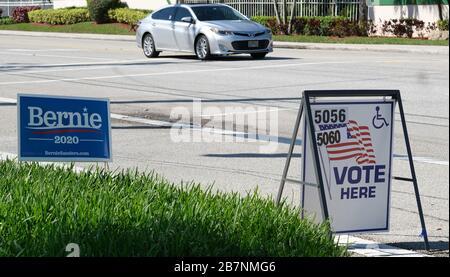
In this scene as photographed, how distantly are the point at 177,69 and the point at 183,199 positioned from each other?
15741mm

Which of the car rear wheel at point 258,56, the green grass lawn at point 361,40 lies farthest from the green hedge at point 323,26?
the car rear wheel at point 258,56

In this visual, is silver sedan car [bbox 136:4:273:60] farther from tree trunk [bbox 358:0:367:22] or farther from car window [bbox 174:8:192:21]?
tree trunk [bbox 358:0:367:22]

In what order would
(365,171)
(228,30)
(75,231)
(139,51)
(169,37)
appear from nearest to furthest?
1. (75,231)
2. (365,171)
3. (228,30)
4. (169,37)
5. (139,51)

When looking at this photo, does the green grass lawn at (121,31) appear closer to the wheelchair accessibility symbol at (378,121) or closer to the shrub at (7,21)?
the shrub at (7,21)

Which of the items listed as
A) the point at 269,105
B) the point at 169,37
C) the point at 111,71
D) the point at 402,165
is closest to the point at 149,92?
the point at 269,105

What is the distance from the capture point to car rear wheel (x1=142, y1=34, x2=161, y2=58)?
27.7m

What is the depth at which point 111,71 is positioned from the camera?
73.3 feet

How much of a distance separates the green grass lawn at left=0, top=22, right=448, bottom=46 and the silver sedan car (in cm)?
895

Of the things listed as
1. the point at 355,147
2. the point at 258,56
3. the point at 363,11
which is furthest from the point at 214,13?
the point at 355,147

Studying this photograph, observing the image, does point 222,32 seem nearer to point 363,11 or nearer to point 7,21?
point 363,11

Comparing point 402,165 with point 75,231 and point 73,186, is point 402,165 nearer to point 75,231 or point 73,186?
point 73,186

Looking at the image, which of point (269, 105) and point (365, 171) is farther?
point (269, 105)

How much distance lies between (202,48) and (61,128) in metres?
18.3
